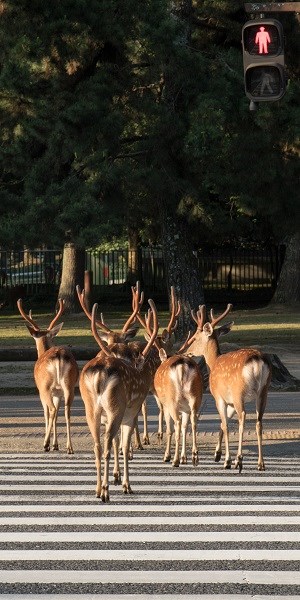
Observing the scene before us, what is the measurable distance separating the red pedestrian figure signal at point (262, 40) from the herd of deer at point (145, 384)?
2.71 m

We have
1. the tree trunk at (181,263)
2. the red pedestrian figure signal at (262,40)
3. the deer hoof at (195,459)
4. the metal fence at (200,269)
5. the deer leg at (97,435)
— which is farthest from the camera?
the metal fence at (200,269)

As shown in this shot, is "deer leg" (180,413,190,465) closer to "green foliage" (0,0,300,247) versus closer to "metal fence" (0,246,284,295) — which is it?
"green foliage" (0,0,300,247)

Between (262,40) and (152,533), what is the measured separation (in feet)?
19.4

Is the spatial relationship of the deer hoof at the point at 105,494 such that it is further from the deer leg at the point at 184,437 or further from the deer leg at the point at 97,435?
the deer leg at the point at 184,437

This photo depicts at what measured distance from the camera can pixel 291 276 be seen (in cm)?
Answer: 4681

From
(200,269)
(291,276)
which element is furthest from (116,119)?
(200,269)

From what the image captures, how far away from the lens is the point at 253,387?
13102mm

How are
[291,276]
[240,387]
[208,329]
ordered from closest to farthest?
[240,387]
[208,329]
[291,276]

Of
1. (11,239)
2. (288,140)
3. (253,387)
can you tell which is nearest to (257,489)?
(253,387)

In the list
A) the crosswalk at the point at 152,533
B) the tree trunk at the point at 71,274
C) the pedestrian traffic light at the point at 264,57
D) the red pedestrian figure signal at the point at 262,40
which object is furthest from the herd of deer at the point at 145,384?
the tree trunk at the point at 71,274

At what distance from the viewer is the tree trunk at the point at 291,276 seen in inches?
1843

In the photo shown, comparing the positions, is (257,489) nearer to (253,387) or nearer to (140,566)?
(253,387)

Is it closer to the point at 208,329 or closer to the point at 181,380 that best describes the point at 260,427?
the point at 181,380

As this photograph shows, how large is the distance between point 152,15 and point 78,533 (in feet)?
72.2
